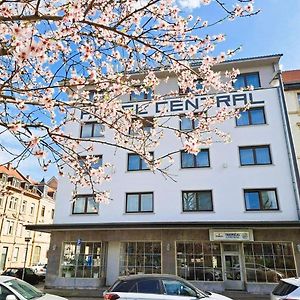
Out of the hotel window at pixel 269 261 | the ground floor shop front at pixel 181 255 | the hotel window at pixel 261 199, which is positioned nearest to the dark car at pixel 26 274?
the ground floor shop front at pixel 181 255

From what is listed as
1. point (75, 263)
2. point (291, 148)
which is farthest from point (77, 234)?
point (291, 148)

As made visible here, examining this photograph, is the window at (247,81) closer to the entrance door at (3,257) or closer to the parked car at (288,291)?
the parked car at (288,291)

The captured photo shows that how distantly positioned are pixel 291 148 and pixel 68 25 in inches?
662

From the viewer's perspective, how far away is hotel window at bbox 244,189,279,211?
56.6 ft

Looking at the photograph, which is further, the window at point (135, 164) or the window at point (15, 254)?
the window at point (15, 254)

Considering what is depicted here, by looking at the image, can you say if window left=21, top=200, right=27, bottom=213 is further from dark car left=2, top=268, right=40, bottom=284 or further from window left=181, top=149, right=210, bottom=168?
window left=181, top=149, right=210, bottom=168

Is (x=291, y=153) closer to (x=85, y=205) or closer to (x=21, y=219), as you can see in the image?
(x=85, y=205)

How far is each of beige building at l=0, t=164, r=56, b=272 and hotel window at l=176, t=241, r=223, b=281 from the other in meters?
18.9

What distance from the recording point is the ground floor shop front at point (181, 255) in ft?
53.9

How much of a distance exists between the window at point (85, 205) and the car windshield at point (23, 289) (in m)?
11.9

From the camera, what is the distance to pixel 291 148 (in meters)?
17.9

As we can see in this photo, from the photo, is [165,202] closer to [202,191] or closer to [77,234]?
[202,191]

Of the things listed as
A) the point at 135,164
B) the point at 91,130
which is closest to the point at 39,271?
the point at 91,130

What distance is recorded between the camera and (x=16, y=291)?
6668mm
